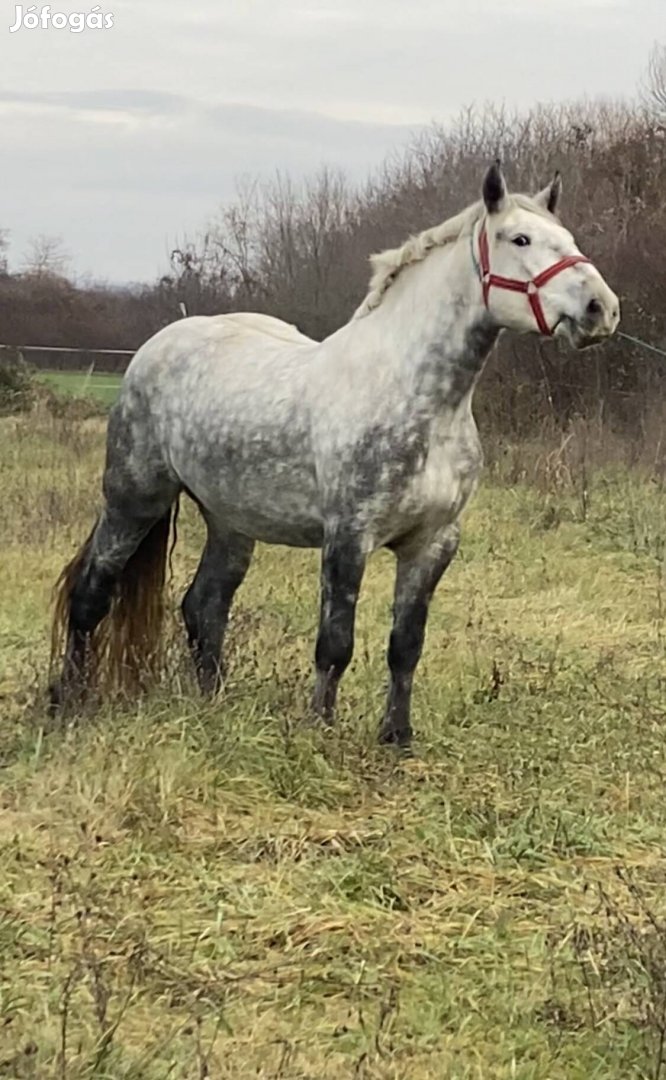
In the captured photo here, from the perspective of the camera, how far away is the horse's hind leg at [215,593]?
19.7ft

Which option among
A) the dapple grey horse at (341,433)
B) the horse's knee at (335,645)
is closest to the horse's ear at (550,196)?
the dapple grey horse at (341,433)

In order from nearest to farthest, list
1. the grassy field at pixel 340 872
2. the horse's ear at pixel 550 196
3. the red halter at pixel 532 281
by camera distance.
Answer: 1. the grassy field at pixel 340 872
2. the red halter at pixel 532 281
3. the horse's ear at pixel 550 196

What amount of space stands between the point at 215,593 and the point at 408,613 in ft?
3.93

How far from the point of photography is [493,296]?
4.71 metres

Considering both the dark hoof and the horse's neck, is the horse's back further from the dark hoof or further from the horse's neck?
the dark hoof

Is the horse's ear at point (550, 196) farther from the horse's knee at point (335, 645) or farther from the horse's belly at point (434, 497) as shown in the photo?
the horse's knee at point (335, 645)

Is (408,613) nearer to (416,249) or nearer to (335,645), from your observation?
(335,645)

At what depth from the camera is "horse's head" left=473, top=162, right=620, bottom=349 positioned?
14.6 feet

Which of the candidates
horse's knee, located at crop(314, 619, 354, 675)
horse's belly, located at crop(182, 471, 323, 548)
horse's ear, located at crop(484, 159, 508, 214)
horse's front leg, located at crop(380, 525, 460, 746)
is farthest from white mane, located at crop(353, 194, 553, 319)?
horse's knee, located at crop(314, 619, 354, 675)

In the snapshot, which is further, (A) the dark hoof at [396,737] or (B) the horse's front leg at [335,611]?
(A) the dark hoof at [396,737]

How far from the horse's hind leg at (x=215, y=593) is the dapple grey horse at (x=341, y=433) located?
0.04 meters

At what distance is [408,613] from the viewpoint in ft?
16.9

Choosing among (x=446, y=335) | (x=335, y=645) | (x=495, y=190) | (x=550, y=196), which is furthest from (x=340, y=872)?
(x=550, y=196)

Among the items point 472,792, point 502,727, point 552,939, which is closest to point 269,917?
point 552,939
